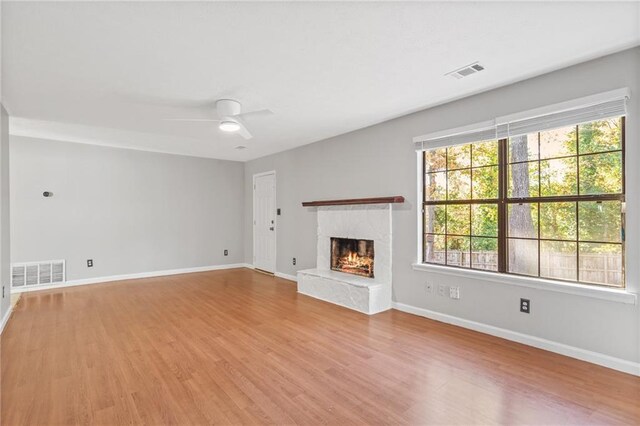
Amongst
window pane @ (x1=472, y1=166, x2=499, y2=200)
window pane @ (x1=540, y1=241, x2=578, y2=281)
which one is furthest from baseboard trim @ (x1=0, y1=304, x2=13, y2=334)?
window pane @ (x1=540, y1=241, x2=578, y2=281)

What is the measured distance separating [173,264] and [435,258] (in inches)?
203

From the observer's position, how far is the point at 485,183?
10.8 feet

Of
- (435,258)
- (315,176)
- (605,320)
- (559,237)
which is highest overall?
(315,176)

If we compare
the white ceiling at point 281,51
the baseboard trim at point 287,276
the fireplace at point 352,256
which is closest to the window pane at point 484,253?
the fireplace at point 352,256

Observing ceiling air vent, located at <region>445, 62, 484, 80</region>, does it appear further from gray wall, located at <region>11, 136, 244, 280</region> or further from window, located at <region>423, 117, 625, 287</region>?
gray wall, located at <region>11, 136, 244, 280</region>

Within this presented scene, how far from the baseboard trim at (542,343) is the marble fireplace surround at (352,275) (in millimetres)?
546

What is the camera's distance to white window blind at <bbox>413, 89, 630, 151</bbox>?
7.95 feet

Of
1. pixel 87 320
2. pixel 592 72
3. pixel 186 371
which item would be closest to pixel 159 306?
pixel 87 320

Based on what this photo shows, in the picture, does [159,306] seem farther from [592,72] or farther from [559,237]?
[592,72]

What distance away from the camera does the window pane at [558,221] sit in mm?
2725

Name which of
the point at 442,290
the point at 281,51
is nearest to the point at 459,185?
the point at 442,290

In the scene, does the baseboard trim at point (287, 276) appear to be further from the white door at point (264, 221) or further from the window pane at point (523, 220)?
the window pane at point (523, 220)

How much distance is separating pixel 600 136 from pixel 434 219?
166cm

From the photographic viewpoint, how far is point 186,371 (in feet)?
8.04
